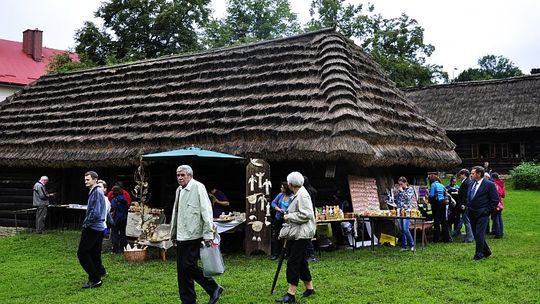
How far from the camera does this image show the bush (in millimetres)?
24672

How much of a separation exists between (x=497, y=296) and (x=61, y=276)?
7.06 meters

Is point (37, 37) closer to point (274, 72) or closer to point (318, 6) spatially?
point (318, 6)

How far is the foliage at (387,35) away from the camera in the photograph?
4091 centimetres

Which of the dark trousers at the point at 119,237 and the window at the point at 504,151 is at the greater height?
the window at the point at 504,151

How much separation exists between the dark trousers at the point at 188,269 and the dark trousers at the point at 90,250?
7.12ft

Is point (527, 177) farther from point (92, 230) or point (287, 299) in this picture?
point (92, 230)

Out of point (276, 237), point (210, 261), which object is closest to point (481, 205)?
point (276, 237)

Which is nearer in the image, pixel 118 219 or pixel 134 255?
pixel 134 255

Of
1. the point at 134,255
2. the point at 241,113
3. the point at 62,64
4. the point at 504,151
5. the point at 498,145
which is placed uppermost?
the point at 62,64

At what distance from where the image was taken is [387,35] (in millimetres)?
41750

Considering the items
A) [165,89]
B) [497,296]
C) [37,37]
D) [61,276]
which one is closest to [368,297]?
[497,296]

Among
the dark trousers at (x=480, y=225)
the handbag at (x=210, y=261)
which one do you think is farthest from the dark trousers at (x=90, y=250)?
the dark trousers at (x=480, y=225)

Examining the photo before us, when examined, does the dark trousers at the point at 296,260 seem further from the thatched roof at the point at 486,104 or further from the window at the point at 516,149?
the window at the point at 516,149

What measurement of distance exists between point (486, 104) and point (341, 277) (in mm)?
24171
